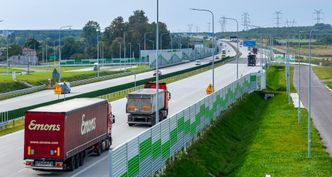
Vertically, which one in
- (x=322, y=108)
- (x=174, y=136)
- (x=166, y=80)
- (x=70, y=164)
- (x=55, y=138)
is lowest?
(x=322, y=108)

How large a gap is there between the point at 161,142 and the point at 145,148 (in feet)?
10.6

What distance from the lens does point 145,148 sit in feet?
80.4

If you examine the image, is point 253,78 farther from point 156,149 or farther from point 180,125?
point 156,149

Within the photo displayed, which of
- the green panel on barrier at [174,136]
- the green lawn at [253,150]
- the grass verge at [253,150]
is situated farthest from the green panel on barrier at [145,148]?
the green panel on barrier at [174,136]

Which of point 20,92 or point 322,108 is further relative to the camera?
point 20,92

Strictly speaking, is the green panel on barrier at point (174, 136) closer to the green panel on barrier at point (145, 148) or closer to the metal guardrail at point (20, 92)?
the green panel on barrier at point (145, 148)

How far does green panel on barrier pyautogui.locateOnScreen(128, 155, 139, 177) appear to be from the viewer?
22195 millimetres

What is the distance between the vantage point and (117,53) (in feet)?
648

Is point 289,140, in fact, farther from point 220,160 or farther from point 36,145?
point 36,145

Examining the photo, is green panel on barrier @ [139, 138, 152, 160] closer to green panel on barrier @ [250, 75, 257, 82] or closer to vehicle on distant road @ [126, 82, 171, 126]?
vehicle on distant road @ [126, 82, 171, 126]

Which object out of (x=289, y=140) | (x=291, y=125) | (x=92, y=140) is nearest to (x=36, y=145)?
(x=92, y=140)

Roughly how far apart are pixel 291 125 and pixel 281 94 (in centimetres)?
3230

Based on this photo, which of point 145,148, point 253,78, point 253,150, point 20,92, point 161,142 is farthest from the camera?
point 253,78

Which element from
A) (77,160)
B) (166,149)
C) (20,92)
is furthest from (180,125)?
(20,92)
